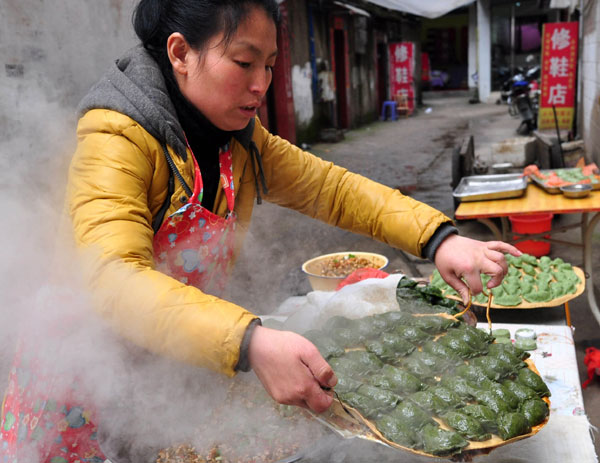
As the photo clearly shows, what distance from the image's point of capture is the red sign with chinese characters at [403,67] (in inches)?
828

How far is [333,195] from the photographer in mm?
2068

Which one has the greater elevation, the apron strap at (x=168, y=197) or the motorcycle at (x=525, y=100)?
the apron strap at (x=168, y=197)

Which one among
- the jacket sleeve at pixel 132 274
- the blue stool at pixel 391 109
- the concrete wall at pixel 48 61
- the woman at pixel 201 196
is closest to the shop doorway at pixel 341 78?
the blue stool at pixel 391 109

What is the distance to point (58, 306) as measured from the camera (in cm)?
155

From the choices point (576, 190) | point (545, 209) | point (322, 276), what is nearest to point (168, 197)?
point (322, 276)

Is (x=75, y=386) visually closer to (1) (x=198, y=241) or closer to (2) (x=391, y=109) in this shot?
(1) (x=198, y=241)

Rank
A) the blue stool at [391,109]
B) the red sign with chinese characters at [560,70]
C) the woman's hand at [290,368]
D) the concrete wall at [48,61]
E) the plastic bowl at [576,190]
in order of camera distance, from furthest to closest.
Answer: the blue stool at [391,109] → the red sign with chinese characters at [560,70] → the plastic bowl at [576,190] → the concrete wall at [48,61] → the woman's hand at [290,368]

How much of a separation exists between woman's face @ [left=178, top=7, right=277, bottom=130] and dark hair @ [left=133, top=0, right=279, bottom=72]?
2cm

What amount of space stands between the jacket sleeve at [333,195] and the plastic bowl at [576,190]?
3.04 m

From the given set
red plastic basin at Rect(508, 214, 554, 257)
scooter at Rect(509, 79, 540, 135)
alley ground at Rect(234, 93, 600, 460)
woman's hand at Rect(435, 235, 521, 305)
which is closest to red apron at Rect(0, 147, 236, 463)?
woman's hand at Rect(435, 235, 521, 305)

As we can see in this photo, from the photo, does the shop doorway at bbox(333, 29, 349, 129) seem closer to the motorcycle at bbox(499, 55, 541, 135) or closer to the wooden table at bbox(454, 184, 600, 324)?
the motorcycle at bbox(499, 55, 541, 135)

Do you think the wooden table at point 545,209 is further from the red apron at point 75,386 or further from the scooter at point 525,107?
the scooter at point 525,107

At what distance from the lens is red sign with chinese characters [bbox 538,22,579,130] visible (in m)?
10.7

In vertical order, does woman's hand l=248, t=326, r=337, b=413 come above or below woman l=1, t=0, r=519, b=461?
below
